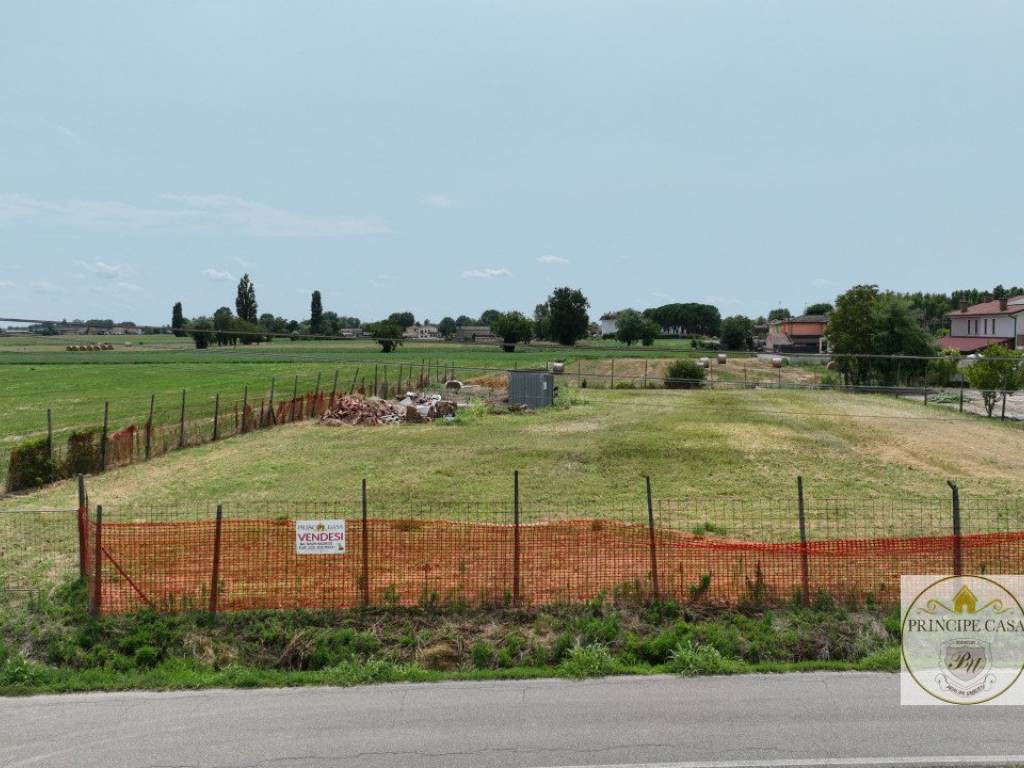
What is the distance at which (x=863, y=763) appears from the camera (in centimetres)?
685

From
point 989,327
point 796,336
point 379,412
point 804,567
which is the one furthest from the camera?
point 796,336

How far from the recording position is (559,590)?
34.6 feet

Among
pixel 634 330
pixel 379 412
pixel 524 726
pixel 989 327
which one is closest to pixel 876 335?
pixel 989 327

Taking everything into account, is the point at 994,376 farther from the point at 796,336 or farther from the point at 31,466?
the point at 796,336

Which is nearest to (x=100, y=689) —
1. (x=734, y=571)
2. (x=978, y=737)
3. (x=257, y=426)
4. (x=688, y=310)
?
(x=734, y=571)

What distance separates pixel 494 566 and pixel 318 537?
2454 millimetres

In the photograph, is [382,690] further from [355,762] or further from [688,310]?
[688,310]

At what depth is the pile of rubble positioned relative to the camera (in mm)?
33709

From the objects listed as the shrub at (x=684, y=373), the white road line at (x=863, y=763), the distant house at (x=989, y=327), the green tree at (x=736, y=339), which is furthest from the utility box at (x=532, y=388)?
the green tree at (x=736, y=339)

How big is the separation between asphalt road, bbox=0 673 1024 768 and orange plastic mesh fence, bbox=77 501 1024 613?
75.8 inches

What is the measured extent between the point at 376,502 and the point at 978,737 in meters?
13.0

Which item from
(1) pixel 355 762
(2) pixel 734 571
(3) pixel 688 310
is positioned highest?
(3) pixel 688 310

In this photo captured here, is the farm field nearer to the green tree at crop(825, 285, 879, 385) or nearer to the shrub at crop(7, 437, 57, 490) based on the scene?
the shrub at crop(7, 437, 57, 490)

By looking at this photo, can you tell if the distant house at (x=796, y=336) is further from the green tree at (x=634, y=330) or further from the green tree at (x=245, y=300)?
the green tree at (x=245, y=300)
